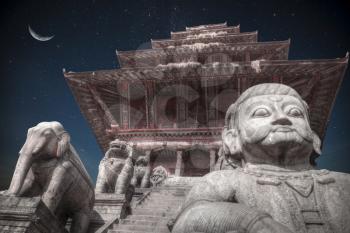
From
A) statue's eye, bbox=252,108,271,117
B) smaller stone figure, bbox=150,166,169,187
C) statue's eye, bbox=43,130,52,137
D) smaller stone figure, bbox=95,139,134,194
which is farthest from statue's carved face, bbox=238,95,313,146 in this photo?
smaller stone figure, bbox=150,166,169,187

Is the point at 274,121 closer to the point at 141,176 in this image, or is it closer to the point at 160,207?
the point at 160,207

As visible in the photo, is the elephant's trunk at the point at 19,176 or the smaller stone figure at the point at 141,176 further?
the smaller stone figure at the point at 141,176

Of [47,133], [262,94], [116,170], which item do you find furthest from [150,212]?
[262,94]

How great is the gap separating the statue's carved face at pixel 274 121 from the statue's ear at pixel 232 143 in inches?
4.5

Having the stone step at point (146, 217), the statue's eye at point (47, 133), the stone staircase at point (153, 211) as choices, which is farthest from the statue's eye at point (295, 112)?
the stone step at point (146, 217)

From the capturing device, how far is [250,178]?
8.04 ft

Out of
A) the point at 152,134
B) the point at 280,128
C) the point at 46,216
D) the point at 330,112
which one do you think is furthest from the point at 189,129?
the point at 280,128

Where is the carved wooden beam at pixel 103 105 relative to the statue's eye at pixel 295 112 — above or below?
above

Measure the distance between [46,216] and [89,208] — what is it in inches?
40.0

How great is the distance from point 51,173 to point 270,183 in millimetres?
3005

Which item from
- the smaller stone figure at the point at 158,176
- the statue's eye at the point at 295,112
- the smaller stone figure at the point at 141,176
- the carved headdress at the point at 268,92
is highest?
the smaller stone figure at the point at 158,176

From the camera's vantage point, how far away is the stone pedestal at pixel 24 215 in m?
3.71

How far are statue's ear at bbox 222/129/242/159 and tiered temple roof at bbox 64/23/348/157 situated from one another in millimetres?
11494

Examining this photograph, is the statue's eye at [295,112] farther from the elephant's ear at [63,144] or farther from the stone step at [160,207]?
the stone step at [160,207]
